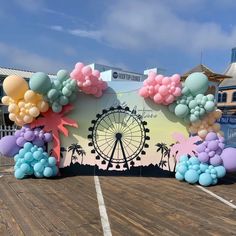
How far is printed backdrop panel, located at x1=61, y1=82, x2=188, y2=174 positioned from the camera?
284 inches

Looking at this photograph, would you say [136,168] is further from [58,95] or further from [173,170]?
[58,95]

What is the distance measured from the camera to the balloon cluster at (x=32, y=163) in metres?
6.61

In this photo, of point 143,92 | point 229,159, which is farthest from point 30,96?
point 229,159

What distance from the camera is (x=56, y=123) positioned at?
6992 millimetres

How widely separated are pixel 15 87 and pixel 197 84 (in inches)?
176

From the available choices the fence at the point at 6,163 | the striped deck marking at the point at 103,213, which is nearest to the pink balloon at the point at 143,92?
the striped deck marking at the point at 103,213

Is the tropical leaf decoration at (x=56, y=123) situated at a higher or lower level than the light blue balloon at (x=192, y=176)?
higher

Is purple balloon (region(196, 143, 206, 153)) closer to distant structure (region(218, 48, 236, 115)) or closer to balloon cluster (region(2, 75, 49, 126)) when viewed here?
balloon cluster (region(2, 75, 49, 126))

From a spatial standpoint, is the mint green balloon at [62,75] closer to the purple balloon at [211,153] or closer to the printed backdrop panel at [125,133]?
the printed backdrop panel at [125,133]

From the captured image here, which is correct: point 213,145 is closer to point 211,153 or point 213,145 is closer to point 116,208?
point 211,153

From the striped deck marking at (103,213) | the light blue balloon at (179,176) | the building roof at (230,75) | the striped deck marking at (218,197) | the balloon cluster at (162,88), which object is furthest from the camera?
the building roof at (230,75)

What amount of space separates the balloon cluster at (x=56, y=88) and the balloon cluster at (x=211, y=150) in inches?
138

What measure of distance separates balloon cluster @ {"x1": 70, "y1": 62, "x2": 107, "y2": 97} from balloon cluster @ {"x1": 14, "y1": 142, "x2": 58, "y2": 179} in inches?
75.5

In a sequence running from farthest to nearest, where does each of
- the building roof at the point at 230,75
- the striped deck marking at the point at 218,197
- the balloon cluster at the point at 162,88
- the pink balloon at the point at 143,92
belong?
the building roof at the point at 230,75 < the pink balloon at the point at 143,92 < the balloon cluster at the point at 162,88 < the striped deck marking at the point at 218,197
